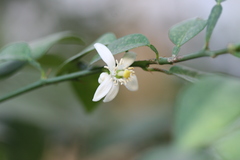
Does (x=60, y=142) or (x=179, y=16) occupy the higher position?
(x=179, y=16)

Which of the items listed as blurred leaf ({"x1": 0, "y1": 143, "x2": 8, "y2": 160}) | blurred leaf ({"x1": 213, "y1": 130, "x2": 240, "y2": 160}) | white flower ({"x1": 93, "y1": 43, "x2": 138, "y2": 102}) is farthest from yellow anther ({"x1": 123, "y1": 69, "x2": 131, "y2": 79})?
blurred leaf ({"x1": 0, "y1": 143, "x2": 8, "y2": 160})

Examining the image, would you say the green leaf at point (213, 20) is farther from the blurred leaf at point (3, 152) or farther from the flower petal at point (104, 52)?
the blurred leaf at point (3, 152)

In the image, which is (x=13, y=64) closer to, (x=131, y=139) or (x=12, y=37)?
(x=131, y=139)

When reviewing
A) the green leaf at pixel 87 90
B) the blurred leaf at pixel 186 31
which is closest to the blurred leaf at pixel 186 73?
the blurred leaf at pixel 186 31

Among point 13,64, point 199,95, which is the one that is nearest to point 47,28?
point 13,64

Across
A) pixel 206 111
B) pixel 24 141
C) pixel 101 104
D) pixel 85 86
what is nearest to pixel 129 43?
pixel 206 111

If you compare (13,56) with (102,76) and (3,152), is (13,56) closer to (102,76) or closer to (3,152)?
(102,76)

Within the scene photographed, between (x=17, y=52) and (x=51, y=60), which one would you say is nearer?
(x=17, y=52)

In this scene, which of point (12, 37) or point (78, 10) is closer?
point (12, 37)
